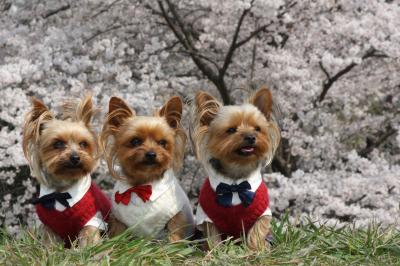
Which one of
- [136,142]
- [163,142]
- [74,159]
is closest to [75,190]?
[74,159]

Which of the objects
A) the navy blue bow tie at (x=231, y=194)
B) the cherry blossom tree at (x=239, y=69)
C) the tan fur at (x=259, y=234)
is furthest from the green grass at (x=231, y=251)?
the cherry blossom tree at (x=239, y=69)

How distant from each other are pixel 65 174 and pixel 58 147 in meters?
0.24

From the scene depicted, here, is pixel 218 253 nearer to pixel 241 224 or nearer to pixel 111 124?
pixel 241 224

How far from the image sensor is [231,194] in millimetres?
5285

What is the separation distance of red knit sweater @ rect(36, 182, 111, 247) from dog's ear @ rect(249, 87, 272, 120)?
5.07 feet

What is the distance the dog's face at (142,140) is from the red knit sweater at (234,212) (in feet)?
1.45

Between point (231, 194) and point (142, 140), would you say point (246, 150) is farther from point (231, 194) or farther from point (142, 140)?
point (142, 140)

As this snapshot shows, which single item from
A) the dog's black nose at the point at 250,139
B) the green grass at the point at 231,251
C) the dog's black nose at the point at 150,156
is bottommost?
the green grass at the point at 231,251

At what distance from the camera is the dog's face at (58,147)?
5352 mm

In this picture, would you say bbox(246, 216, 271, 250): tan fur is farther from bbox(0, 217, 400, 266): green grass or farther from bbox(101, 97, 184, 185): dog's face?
bbox(101, 97, 184, 185): dog's face

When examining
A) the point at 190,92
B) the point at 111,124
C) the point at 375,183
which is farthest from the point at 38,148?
the point at 375,183

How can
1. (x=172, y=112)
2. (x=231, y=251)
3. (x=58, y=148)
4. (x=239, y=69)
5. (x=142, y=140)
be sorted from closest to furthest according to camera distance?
(x=231, y=251) < (x=142, y=140) < (x=58, y=148) < (x=172, y=112) < (x=239, y=69)

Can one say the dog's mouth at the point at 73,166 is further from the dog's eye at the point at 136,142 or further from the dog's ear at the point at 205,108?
the dog's ear at the point at 205,108

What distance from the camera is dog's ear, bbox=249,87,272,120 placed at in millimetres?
5496
